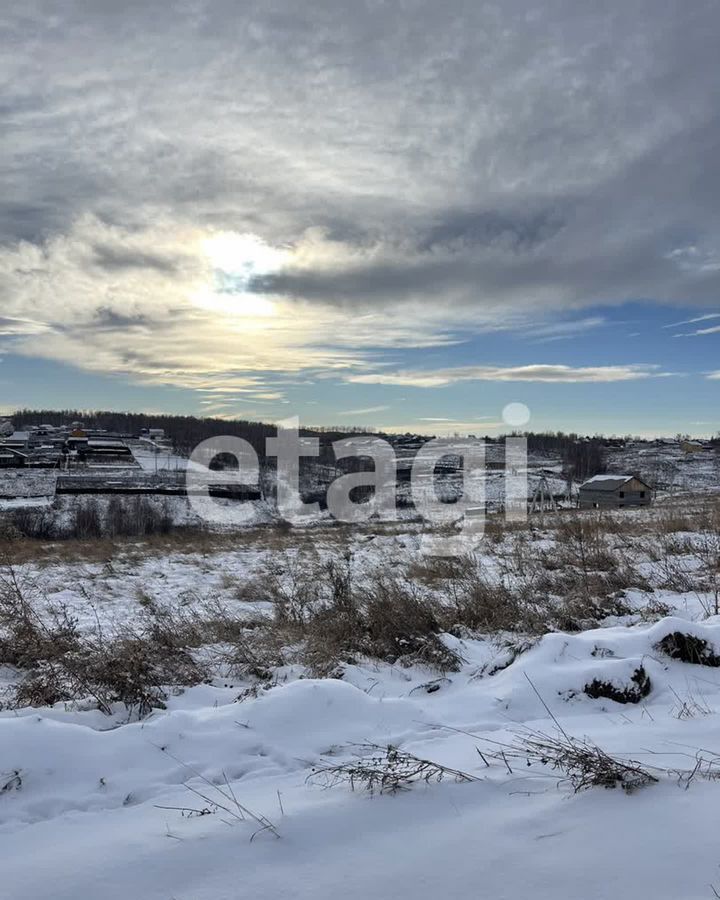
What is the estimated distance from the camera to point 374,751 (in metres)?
2.94

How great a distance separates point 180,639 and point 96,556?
8042 mm

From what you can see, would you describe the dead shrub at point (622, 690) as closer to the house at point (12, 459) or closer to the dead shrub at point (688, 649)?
the dead shrub at point (688, 649)

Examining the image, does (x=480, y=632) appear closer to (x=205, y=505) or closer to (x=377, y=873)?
(x=377, y=873)

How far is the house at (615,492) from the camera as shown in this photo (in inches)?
1400

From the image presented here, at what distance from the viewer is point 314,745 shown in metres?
3.03

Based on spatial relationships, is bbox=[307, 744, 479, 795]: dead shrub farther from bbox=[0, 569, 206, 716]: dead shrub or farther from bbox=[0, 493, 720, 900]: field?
bbox=[0, 569, 206, 716]: dead shrub

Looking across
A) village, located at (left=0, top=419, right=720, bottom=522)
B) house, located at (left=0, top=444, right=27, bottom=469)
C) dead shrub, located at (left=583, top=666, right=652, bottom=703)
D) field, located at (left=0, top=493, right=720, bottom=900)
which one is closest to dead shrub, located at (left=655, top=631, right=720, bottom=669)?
field, located at (left=0, top=493, right=720, bottom=900)

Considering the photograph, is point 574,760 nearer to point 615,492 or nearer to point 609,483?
point 615,492

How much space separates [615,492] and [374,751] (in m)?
36.8

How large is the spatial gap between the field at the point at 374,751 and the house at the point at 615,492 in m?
32.0

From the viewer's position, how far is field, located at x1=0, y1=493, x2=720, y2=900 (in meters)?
2.00

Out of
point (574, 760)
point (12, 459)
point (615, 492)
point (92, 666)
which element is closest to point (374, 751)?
point (574, 760)

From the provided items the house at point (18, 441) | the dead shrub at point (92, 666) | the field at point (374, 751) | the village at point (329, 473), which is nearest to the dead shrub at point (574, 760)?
the field at point (374, 751)

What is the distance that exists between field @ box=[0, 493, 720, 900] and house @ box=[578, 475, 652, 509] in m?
32.0
